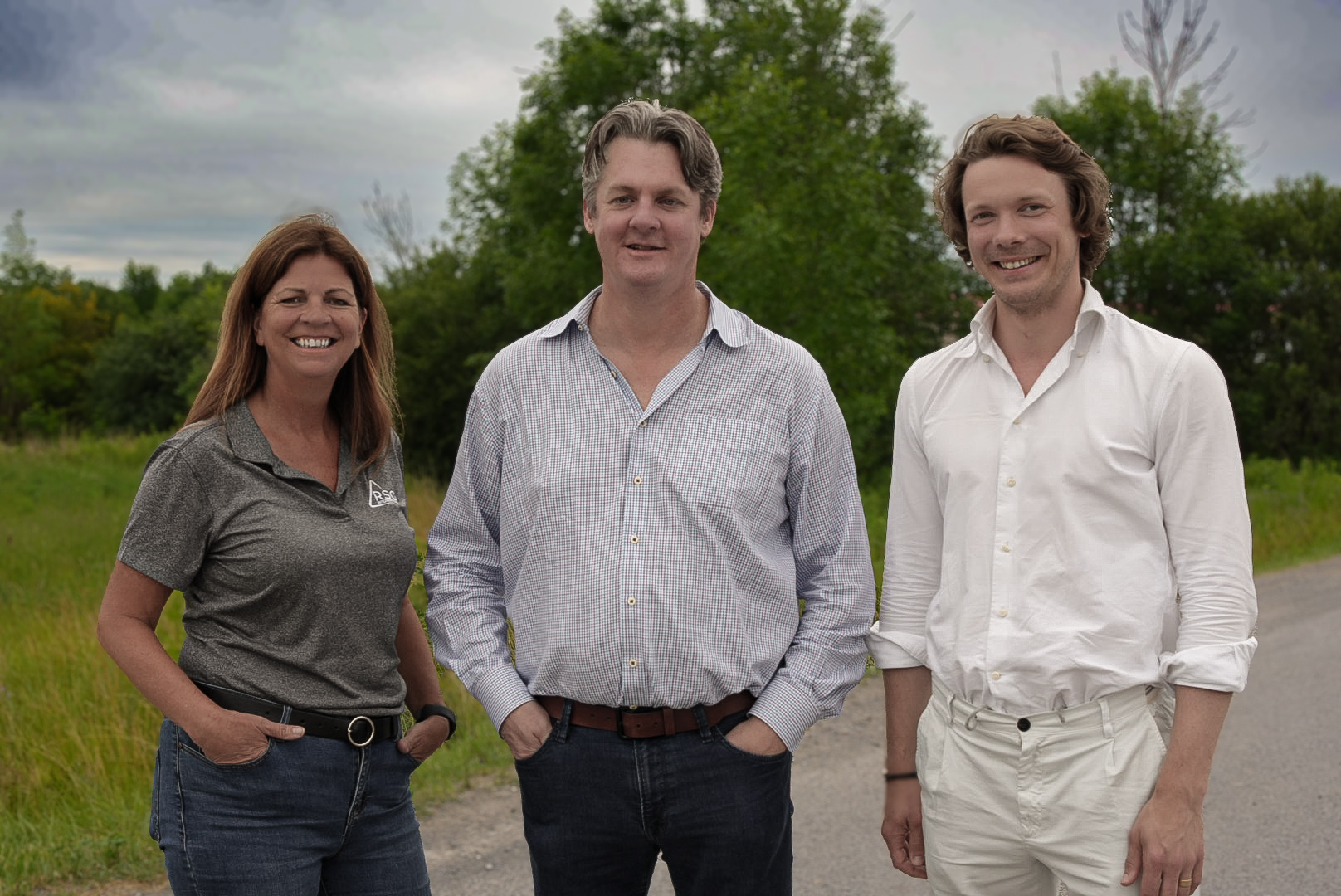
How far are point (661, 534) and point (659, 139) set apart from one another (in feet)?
3.10

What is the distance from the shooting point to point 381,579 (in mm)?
2705

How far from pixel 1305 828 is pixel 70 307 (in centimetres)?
6833

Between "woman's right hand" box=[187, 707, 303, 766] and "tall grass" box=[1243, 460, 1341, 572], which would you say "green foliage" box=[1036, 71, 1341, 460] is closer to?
"tall grass" box=[1243, 460, 1341, 572]

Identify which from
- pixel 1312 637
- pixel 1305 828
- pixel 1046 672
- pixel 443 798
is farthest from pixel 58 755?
pixel 1312 637

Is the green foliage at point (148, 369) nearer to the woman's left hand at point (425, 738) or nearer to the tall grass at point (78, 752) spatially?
the tall grass at point (78, 752)

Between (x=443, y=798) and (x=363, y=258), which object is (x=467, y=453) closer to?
(x=363, y=258)

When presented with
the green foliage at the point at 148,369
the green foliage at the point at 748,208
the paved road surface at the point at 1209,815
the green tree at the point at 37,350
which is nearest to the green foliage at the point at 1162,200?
the green foliage at the point at 748,208

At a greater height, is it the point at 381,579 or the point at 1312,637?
the point at 381,579

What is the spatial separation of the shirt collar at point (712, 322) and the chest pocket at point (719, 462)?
21 centimetres

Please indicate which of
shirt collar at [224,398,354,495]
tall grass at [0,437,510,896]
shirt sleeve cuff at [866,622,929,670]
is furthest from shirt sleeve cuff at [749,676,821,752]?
tall grass at [0,437,510,896]

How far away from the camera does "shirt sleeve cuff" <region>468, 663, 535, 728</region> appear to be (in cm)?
268

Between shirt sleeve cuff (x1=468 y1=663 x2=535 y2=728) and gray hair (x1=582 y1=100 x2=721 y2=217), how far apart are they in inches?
45.8

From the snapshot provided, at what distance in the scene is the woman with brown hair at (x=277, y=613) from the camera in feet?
8.27

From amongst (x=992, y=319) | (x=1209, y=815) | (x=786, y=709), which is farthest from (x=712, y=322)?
(x=1209, y=815)
